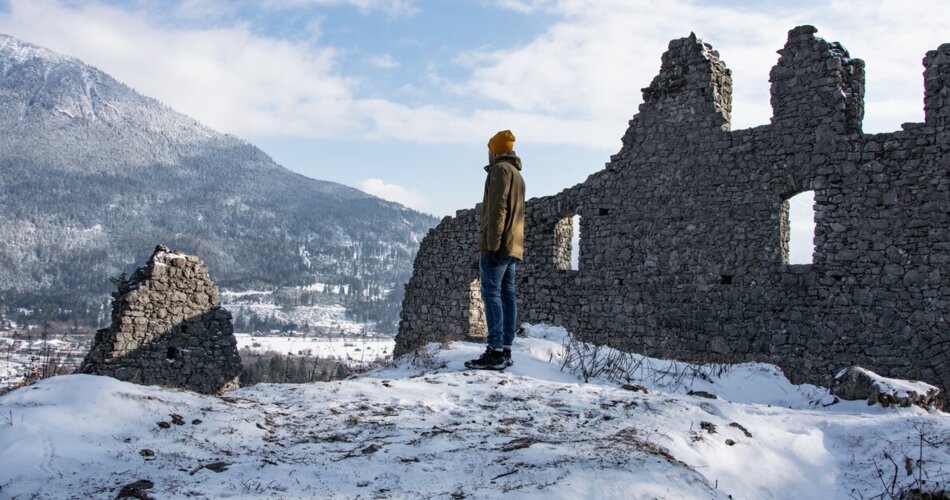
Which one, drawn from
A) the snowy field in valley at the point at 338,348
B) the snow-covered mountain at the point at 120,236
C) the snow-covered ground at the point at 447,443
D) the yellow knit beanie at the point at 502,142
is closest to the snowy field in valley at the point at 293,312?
the snow-covered mountain at the point at 120,236

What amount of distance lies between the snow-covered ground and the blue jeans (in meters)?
0.96

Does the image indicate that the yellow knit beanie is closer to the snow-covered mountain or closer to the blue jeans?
the blue jeans

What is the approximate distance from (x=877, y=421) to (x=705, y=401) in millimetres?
1088

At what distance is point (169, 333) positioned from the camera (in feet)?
37.0

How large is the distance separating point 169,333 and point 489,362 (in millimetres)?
7023

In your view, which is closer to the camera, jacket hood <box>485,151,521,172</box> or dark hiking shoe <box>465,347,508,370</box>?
dark hiking shoe <box>465,347,508,370</box>

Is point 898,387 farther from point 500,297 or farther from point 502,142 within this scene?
point 502,142

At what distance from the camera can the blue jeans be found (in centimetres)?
650

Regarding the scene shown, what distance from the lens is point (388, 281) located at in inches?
7288

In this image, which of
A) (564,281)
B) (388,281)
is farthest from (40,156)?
(564,281)

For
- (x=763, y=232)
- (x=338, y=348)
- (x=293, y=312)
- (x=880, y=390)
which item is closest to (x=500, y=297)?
(x=880, y=390)

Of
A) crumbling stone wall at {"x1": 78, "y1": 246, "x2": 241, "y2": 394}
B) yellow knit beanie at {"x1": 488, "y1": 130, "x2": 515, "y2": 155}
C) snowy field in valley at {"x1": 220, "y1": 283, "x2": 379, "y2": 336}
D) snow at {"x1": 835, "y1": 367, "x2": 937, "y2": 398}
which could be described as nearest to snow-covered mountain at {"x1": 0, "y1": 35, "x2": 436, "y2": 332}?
snowy field in valley at {"x1": 220, "y1": 283, "x2": 379, "y2": 336}

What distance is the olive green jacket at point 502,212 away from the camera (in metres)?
6.51

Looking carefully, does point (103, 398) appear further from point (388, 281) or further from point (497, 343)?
point (388, 281)
